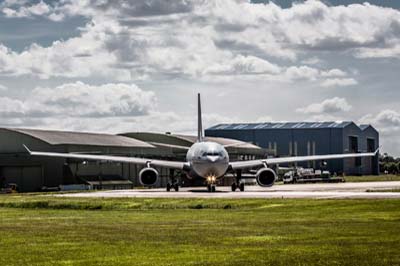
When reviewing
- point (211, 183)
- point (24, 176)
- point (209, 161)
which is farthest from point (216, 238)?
point (24, 176)

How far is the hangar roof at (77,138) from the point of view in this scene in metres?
108

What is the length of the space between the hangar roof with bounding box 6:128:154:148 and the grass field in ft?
208

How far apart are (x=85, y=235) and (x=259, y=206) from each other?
71.9 feet

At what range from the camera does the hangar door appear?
105 m

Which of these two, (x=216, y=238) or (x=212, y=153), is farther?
(x=212, y=153)

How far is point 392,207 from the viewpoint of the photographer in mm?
44875

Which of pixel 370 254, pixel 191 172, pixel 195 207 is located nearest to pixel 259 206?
pixel 195 207

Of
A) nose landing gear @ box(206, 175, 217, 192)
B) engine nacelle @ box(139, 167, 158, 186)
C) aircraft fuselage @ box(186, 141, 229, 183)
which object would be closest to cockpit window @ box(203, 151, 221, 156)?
aircraft fuselage @ box(186, 141, 229, 183)

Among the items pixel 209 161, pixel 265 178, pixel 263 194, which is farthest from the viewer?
pixel 265 178

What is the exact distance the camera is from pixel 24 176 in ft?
347

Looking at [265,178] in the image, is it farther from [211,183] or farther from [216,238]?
[216,238]

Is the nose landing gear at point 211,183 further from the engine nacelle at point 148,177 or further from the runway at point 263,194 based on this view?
the engine nacelle at point 148,177

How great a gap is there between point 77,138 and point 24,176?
11.6m

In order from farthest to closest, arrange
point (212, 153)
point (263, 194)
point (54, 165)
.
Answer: point (54, 165), point (212, 153), point (263, 194)
